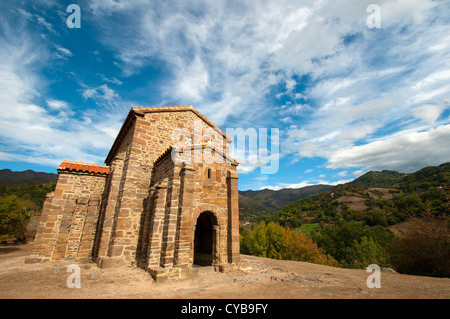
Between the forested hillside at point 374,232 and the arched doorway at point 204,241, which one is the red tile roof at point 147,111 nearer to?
the arched doorway at point 204,241

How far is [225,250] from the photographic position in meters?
9.57

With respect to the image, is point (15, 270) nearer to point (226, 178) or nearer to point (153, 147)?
point (153, 147)

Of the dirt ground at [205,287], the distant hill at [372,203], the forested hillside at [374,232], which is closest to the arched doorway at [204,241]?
the dirt ground at [205,287]

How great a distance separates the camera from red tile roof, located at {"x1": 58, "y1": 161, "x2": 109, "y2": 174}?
12.2m

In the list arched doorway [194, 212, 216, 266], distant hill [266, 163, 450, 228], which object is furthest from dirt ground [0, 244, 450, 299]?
distant hill [266, 163, 450, 228]

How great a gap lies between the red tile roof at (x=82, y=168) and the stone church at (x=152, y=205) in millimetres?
Result: 51

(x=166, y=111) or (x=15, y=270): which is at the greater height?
(x=166, y=111)

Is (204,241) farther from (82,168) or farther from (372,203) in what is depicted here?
(372,203)

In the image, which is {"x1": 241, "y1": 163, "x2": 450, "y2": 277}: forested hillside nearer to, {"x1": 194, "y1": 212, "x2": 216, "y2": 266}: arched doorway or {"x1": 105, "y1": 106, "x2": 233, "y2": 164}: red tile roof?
{"x1": 194, "y1": 212, "x2": 216, "y2": 266}: arched doorway

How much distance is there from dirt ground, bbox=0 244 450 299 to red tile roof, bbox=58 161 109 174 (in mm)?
5793

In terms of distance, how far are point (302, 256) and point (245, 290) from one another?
2706 centimetres

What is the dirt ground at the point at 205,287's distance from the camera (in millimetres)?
5930
